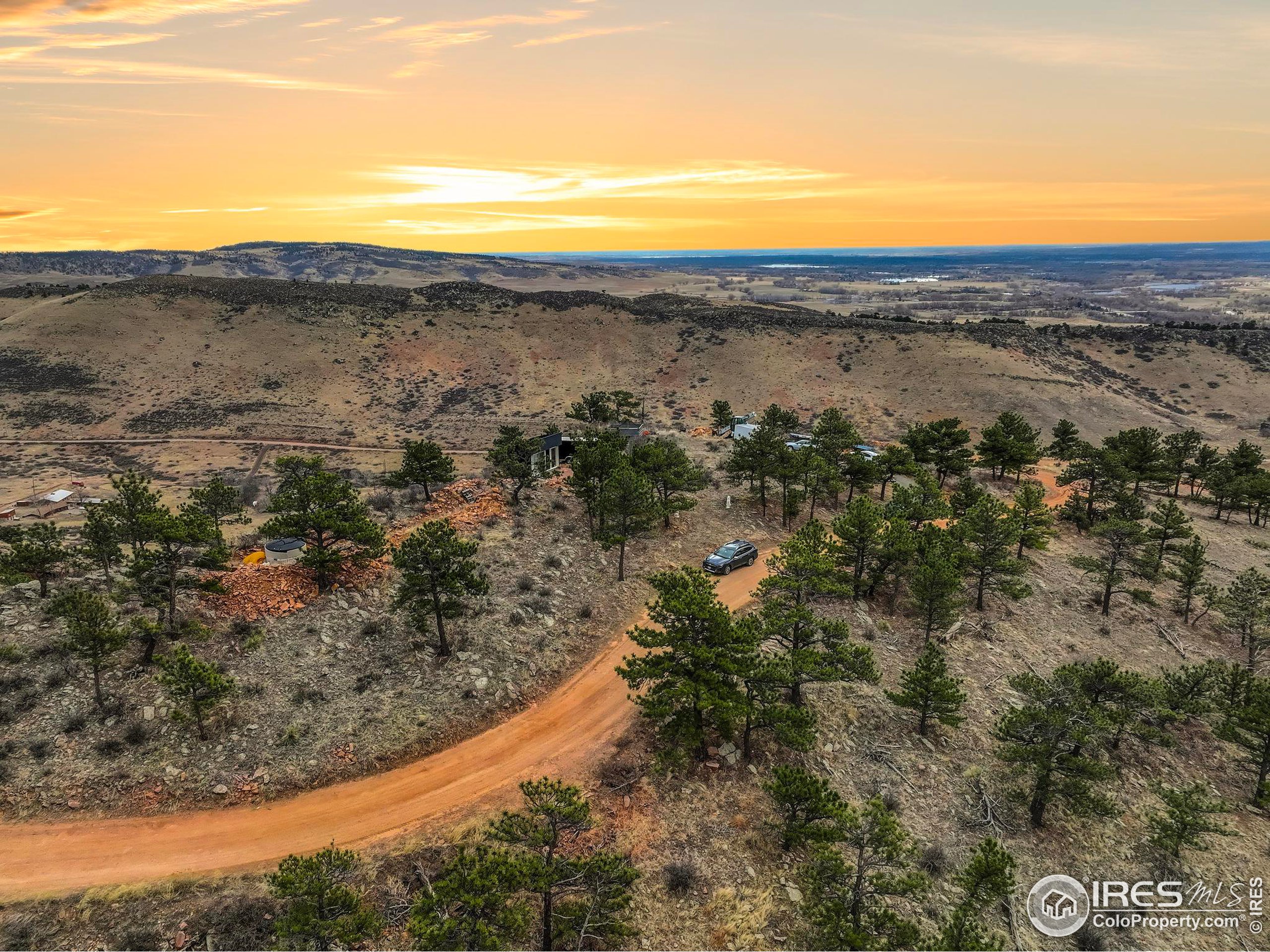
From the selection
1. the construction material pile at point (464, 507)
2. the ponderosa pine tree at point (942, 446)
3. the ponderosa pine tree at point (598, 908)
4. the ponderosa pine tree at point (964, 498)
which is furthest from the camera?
the ponderosa pine tree at point (942, 446)

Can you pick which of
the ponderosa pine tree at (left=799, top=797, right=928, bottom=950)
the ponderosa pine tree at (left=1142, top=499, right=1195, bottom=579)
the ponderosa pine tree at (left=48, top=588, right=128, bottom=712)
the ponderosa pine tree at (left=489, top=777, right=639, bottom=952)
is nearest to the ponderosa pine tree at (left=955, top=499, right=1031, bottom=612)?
the ponderosa pine tree at (left=1142, top=499, right=1195, bottom=579)

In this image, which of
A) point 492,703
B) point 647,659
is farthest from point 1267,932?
point 492,703

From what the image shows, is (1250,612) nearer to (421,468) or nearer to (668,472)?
(668,472)

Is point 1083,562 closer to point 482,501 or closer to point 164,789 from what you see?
point 482,501

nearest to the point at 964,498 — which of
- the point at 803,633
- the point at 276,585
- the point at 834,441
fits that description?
the point at 834,441

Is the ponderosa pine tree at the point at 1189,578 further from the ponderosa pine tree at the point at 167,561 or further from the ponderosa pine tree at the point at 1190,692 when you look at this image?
the ponderosa pine tree at the point at 167,561

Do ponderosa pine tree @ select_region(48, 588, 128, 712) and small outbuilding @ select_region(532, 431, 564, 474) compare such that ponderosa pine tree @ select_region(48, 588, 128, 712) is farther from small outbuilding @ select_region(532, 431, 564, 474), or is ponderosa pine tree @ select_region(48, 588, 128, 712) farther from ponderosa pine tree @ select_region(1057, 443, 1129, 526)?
ponderosa pine tree @ select_region(1057, 443, 1129, 526)

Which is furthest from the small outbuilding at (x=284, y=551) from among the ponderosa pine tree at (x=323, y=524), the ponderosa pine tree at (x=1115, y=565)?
the ponderosa pine tree at (x=1115, y=565)
